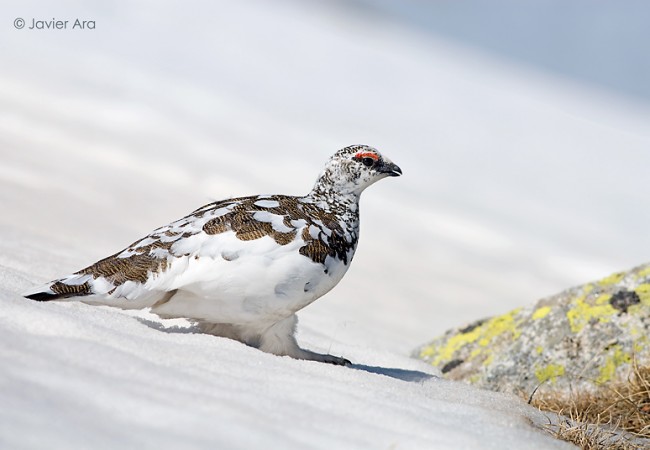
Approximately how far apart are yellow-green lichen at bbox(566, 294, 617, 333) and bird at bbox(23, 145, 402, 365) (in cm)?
182

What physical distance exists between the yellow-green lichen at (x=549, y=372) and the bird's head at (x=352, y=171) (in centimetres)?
149

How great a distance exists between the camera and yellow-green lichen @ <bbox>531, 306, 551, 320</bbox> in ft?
17.3

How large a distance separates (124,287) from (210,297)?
0.32 meters

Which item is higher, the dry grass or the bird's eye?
the bird's eye

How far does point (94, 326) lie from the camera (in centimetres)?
281

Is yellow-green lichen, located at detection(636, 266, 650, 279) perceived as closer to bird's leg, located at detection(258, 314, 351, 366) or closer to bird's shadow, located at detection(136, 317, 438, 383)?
bird's shadow, located at detection(136, 317, 438, 383)

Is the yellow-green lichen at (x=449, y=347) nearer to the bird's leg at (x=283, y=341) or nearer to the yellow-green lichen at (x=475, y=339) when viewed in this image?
the yellow-green lichen at (x=475, y=339)

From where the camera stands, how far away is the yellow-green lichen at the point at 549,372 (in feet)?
16.0

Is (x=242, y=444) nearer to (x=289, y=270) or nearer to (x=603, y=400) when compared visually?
(x=289, y=270)

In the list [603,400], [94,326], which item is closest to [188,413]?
[94,326]

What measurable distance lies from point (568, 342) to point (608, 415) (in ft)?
3.97

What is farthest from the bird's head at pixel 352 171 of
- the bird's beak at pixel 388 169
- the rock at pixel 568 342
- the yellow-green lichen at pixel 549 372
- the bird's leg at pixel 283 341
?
the yellow-green lichen at pixel 549 372

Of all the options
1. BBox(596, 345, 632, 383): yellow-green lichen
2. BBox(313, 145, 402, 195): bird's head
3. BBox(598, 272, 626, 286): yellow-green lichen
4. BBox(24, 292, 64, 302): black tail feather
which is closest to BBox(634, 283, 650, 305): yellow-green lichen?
BBox(598, 272, 626, 286): yellow-green lichen

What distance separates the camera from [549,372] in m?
4.93
